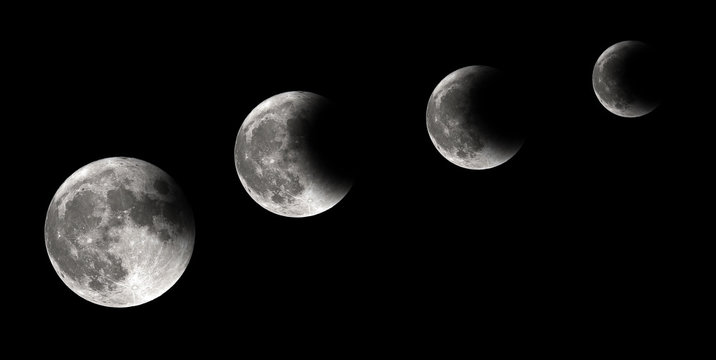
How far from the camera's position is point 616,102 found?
10586mm

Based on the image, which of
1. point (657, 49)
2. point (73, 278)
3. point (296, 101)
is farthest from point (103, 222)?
point (657, 49)

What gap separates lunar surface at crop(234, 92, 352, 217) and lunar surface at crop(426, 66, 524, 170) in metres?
2.20

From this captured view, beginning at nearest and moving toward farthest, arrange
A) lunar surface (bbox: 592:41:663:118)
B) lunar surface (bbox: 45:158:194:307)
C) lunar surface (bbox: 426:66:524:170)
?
1. lunar surface (bbox: 45:158:194:307)
2. lunar surface (bbox: 426:66:524:170)
3. lunar surface (bbox: 592:41:663:118)

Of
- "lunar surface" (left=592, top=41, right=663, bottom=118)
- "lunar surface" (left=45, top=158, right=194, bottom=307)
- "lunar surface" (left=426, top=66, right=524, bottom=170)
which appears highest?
"lunar surface" (left=592, top=41, right=663, bottom=118)

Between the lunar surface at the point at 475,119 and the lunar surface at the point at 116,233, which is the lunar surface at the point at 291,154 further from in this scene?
the lunar surface at the point at 475,119

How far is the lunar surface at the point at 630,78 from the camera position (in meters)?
10.2

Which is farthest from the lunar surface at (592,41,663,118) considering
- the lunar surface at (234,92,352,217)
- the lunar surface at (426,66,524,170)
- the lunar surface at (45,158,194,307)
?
the lunar surface at (45,158,194,307)

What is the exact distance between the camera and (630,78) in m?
10.3

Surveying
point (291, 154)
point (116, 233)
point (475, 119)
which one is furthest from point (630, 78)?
point (116, 233)

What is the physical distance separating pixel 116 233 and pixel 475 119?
5896 mm

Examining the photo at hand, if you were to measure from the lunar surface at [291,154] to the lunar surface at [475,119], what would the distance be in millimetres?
2196

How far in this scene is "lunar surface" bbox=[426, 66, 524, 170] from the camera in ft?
27.0

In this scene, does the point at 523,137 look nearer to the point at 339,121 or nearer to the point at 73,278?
the point at 339,121

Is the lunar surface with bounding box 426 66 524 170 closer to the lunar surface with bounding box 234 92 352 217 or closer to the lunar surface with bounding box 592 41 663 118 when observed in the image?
the lunar surface with bounding box 234 92 352 217
